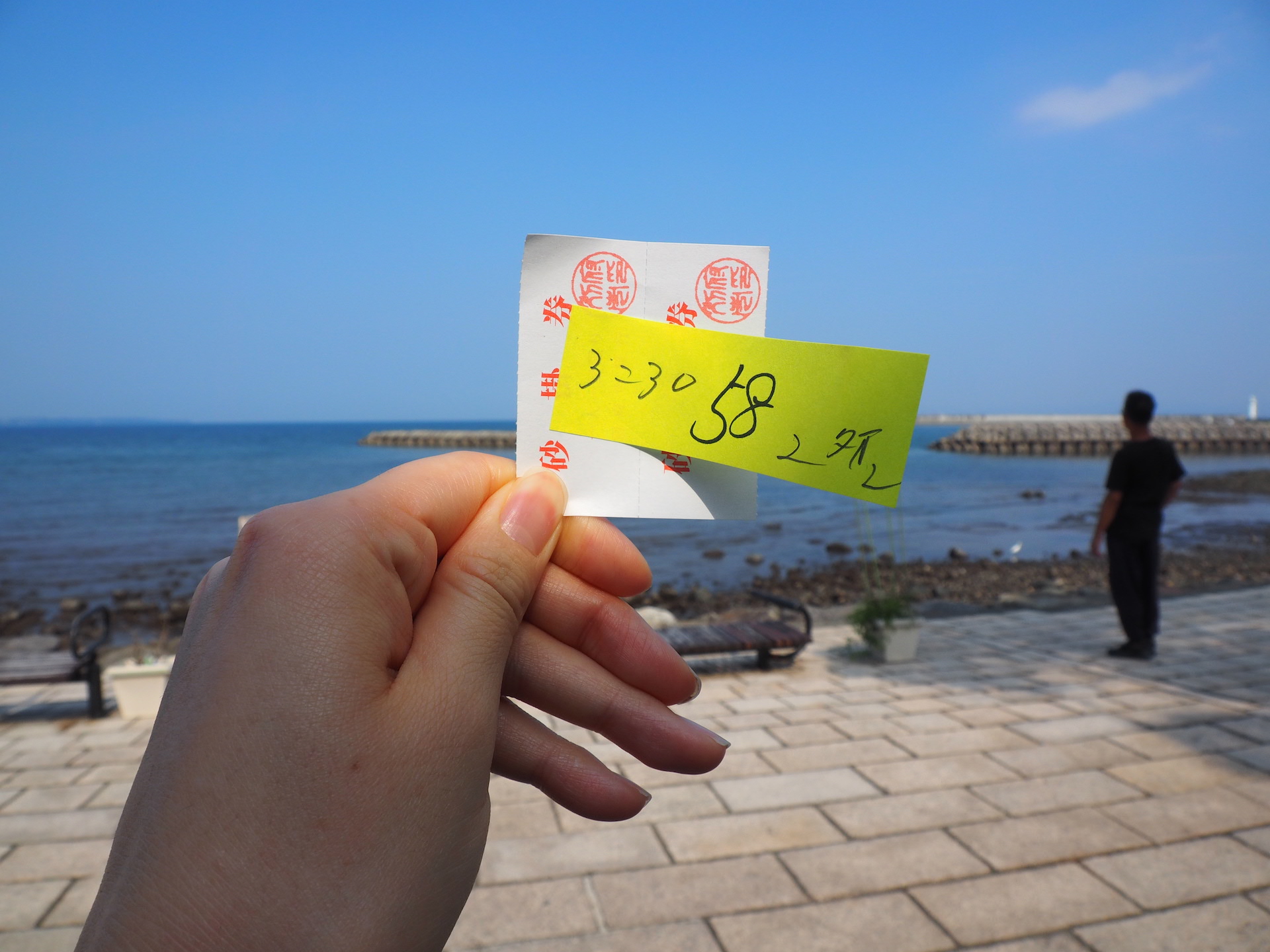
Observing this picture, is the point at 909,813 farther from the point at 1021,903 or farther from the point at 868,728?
the point at 868,728

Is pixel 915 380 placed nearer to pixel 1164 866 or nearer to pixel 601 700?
pixel 601 700

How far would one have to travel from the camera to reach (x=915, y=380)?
0.95 meters

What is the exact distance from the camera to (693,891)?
2.84 m

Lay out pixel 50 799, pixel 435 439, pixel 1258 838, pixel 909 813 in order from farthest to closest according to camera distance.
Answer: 1. pixel 435 439
2. pixel 50 799
3. pixel 909 813
4. pixel 1258 838

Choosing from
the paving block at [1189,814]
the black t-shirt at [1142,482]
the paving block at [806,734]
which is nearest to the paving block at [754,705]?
the paving block at [806,734]

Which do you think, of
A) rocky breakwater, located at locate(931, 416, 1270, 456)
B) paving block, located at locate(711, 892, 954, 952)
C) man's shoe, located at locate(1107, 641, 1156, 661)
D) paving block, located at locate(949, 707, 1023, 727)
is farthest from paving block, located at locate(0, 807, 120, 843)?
rocky breakwater, located at locate(931, 416, 1270, 456)

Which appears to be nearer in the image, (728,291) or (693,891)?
(728,291)

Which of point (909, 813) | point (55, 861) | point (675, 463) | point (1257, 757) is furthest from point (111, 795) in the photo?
point (1257, 757)

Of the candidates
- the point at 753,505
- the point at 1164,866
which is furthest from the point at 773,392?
the point at 1164,866

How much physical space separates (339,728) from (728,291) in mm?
690

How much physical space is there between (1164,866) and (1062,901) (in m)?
0.56

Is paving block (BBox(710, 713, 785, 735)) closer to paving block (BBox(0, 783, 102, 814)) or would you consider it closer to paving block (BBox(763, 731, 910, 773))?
paving block (BBox(763, 731, 910, 773))

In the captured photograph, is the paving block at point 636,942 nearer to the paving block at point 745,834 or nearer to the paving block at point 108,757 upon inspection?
the paving block at point 745,834

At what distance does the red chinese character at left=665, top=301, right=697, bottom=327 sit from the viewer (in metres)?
0.96
